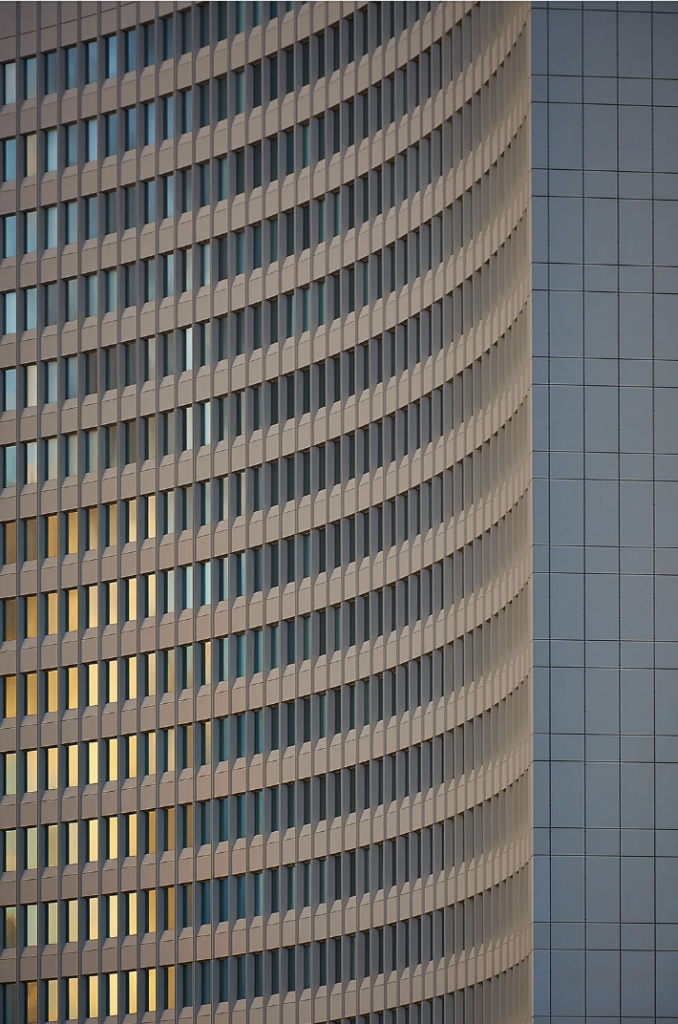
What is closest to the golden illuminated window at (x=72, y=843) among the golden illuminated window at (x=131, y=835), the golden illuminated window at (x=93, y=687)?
the golden illuminated window at (x=131, y=835)

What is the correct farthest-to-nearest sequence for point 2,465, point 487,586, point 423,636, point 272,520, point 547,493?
point 2,465, point 272,520, point 423,636, point 487,586, point 547,493

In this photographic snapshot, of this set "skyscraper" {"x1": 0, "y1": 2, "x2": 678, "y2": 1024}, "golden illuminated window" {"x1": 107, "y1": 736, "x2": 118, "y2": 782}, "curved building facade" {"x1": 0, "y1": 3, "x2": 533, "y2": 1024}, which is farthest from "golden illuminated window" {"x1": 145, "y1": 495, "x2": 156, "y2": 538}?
"golden illuminated window" {"x1": 107, "y1": 736, "x2": 118, "y2": 782}

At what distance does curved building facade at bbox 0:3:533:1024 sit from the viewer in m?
72.2

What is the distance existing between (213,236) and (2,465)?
1278cm

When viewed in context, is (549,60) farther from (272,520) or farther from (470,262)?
(272,520)

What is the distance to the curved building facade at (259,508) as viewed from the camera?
7219cm

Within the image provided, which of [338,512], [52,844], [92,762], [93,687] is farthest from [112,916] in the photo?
[338,512]

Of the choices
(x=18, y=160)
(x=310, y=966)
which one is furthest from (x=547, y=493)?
(x=18, y=160)

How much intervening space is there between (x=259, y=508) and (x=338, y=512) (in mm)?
3914

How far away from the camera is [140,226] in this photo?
85.1 metres

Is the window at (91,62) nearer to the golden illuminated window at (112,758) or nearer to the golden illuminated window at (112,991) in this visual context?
the golden illuminated window at (112,758)

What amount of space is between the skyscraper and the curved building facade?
156 mm

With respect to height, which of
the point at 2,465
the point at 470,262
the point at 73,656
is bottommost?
the point at 73,656

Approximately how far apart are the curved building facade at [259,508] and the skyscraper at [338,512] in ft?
0.51
